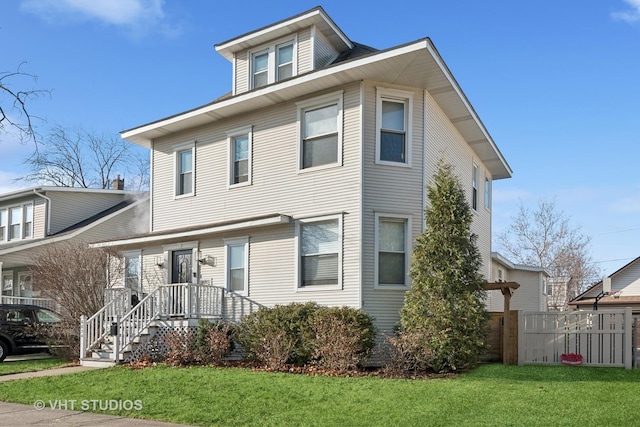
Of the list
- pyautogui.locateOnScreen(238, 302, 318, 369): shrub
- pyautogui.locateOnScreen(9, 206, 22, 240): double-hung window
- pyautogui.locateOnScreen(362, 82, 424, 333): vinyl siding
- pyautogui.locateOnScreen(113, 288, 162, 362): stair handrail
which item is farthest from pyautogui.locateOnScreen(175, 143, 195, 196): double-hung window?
pyautogui.locateOnScreen(9, 206, 22, 240): double-hung window

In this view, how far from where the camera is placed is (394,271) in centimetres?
1426

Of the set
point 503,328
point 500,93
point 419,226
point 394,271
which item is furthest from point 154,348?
point 500,93

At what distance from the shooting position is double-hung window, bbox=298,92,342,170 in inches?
579

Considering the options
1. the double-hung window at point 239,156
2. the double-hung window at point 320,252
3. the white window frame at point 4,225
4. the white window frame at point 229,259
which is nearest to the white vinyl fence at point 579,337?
the double-hung window at point 320,252

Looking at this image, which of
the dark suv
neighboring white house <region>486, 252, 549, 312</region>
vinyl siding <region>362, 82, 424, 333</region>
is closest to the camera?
vinyl siding <region>362, 82, 424, 333</region>

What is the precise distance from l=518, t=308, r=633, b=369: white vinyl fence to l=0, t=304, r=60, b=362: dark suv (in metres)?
11.9

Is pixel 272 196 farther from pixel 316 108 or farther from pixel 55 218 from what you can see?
pixel 55 218

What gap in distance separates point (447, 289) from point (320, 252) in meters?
3.49

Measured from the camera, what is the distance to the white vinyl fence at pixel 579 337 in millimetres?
12422

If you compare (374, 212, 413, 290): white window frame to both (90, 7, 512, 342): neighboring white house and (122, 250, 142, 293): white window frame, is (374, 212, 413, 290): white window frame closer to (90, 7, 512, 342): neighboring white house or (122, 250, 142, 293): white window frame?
(90, 7, 512, 342): neighboring white house

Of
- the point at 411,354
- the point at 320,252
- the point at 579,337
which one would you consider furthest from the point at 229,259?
the point at 579,337

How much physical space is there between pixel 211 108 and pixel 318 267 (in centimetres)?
531

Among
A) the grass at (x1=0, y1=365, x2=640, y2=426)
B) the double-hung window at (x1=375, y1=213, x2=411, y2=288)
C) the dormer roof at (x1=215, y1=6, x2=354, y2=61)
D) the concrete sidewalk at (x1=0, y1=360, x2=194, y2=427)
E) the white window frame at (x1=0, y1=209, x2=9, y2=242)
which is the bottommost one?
the concrete sidewalk at (x1=0, y1=360, x2=194, y2=427)

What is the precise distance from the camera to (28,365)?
14.7 meters
